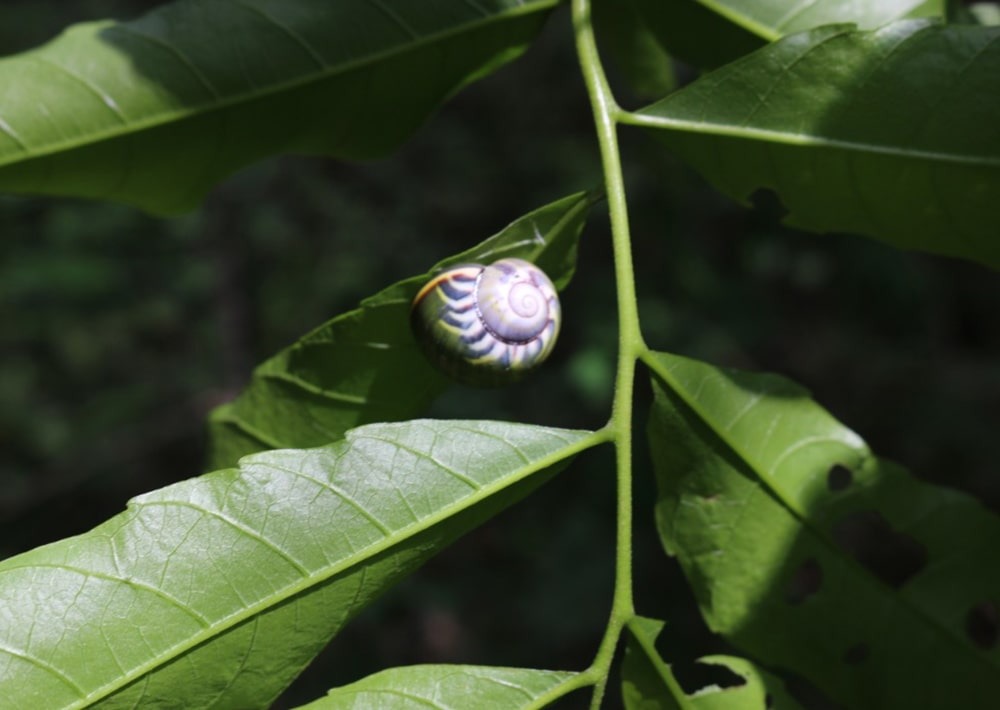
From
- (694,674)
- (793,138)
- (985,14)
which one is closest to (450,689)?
(793,138)

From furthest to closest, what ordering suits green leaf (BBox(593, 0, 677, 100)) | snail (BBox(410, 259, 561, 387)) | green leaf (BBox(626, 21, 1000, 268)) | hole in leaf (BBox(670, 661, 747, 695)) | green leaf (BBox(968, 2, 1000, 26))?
hole in leaf (BBox(670, 661, 747, 695))
green leaf (BBox(593, 0, 677, 100))
green leaf (BBox(968, 2, 1000, 26))
snail (BBox(410, 259, 561, 387))
green leaf (BBox(626, 21, 1000, 268))

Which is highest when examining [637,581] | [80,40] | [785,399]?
[80,40]

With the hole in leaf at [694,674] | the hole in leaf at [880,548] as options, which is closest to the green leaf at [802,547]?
the hole in leaf at [694,674]

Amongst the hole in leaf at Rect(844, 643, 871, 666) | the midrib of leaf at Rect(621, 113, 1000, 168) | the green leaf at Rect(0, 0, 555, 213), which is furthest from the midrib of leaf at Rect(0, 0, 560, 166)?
the hole in leaf at Rect(844, 643, 871, 666)

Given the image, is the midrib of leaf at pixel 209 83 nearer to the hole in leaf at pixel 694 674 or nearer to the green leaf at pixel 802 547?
the green leaf at pixel 802 547

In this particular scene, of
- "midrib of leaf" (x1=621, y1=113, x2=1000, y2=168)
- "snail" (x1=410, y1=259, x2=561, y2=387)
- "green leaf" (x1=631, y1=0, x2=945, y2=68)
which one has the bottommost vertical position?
"snail" (x1=410, y1=259, x2=561, y2=387)

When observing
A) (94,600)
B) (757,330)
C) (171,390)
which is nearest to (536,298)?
(94,600)

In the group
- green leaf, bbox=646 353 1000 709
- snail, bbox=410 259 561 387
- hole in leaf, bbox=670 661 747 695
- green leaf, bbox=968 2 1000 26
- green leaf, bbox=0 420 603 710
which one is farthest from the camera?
hole in leaf, bbox=670 661 747 695

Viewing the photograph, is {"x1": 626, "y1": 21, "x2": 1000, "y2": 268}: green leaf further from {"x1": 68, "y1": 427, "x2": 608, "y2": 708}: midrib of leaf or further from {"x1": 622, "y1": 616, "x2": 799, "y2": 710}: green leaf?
{"x1": 622, "y1": 616, "x2": 799, "y2": 710}: green leaf

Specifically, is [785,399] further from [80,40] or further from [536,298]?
[80,40]
